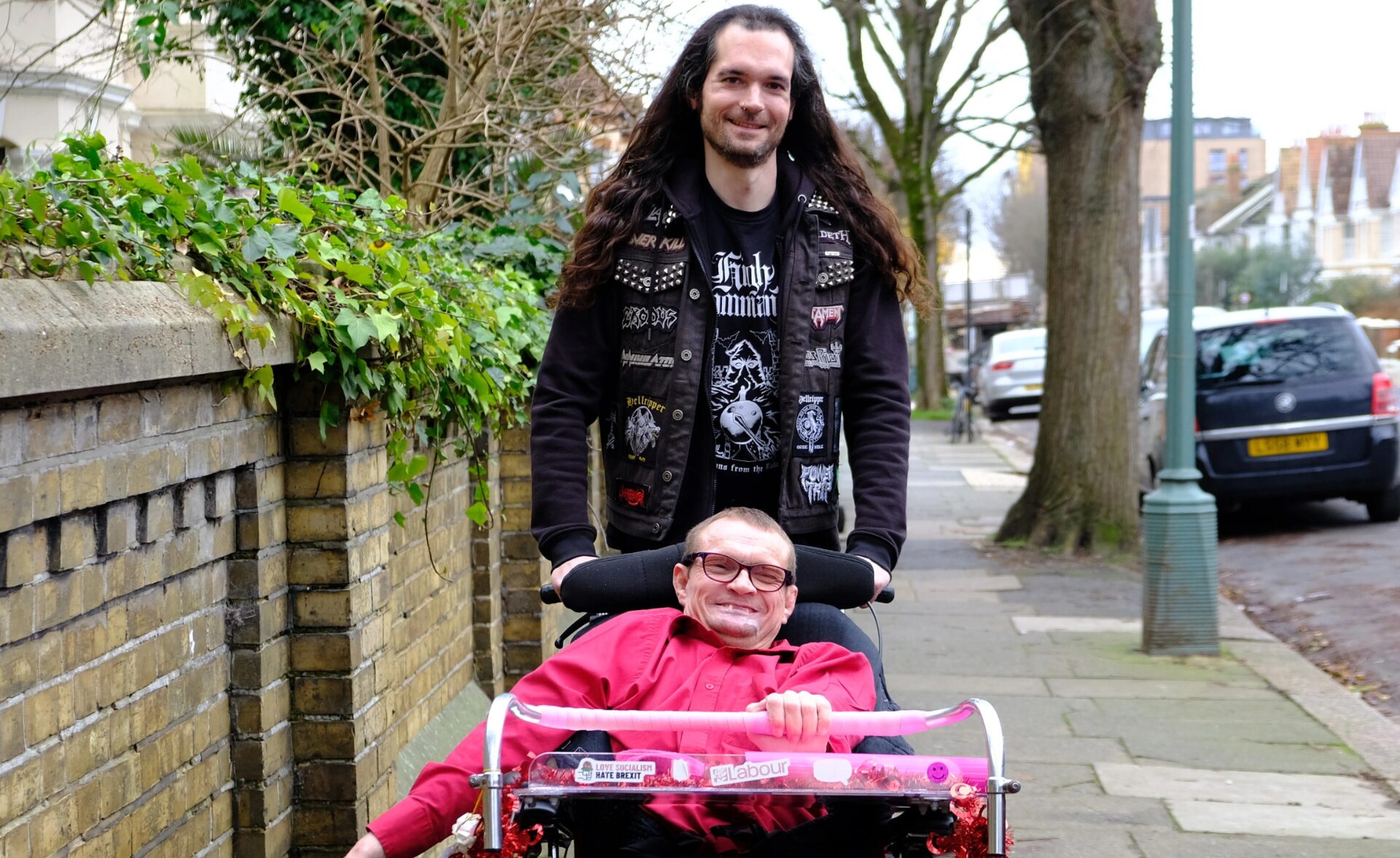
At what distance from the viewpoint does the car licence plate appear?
12.4 metres

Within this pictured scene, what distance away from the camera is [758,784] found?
7.50ft

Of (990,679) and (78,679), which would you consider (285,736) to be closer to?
(78,679)

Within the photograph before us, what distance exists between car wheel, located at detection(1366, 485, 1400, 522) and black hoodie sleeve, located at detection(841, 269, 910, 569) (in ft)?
35.3

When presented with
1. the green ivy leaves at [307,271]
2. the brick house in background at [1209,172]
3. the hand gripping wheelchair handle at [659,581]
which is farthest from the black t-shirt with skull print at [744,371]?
the brick house in background at [1209,172]

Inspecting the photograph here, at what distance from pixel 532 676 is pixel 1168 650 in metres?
6.10

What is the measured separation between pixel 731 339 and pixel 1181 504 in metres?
5.38

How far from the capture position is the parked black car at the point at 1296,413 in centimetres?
1232

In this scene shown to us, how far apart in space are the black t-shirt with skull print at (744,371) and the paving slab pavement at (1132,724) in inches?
90.5

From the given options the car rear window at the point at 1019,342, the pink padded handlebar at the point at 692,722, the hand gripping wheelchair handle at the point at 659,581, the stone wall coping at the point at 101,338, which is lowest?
the pink padded handlebar at the point at 692,722

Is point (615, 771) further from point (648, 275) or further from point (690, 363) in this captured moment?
point (648, 275)

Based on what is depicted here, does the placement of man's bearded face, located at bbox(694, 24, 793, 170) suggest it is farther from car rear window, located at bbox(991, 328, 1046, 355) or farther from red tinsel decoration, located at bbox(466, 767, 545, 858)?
car rear window, located at bbox(991, 328, 1046, 355)

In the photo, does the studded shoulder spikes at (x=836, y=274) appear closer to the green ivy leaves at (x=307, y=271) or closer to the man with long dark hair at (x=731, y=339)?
the man with long dark hair at (x=731, y=339)

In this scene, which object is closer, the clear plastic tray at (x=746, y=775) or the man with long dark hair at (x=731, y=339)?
the clear plastic tray at (x=746, y=775)

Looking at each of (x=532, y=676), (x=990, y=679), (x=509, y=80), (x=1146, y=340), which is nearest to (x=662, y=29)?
(x=509, y=80)
